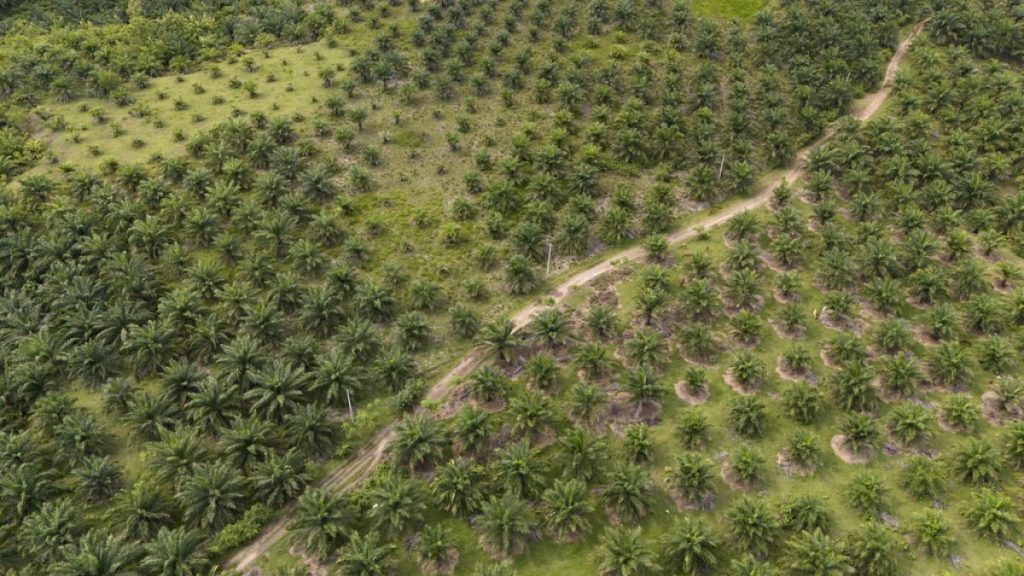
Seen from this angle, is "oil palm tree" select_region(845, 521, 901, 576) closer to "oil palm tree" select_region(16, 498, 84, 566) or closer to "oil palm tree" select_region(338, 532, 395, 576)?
"oil palm tree" select_region(338, 532, 395, 576)

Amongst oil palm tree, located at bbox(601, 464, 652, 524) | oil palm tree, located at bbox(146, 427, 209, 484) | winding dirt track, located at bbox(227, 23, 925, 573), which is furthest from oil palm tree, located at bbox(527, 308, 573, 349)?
oil palm tree, located at bbox(146, 427, 209, 484)

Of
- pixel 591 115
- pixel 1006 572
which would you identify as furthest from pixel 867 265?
pixel 591 115

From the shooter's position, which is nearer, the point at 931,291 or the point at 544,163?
the point at 931,291

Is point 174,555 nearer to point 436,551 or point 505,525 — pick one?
point 436,551

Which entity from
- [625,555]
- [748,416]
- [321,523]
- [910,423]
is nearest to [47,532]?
[321,523]

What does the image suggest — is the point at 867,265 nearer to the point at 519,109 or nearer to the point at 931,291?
the point at 931,291

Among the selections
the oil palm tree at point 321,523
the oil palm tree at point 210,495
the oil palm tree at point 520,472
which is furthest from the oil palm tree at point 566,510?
the oil palm tree at point 210,495
